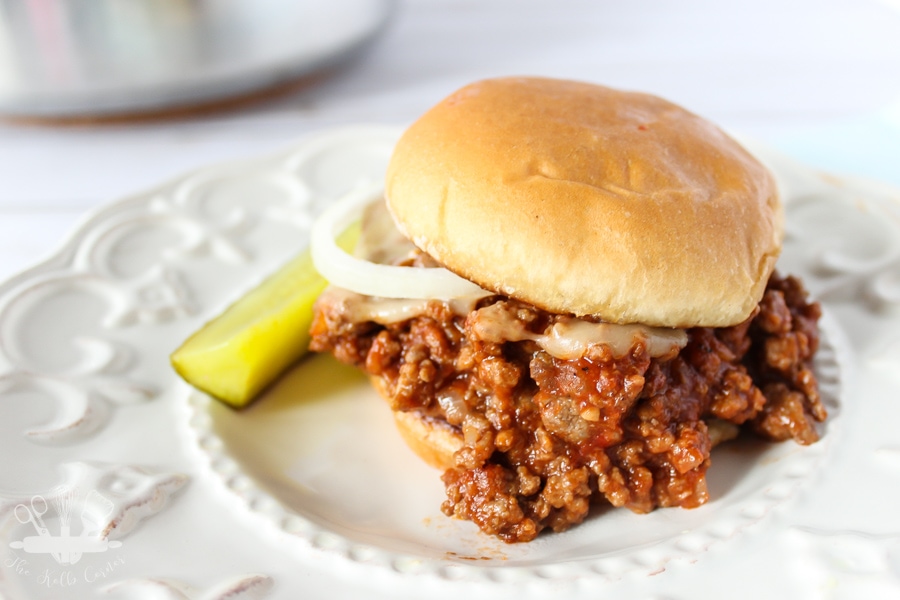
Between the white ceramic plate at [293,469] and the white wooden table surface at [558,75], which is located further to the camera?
the white wooden table surface at [558,75]

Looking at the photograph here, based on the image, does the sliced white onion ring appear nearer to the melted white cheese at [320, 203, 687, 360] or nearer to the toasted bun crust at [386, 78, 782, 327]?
the melted white cheese at [320, 203, 687, 360]

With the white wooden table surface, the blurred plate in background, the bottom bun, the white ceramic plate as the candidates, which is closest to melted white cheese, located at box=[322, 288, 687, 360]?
the bottom bun

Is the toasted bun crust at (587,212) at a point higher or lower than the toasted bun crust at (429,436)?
higher

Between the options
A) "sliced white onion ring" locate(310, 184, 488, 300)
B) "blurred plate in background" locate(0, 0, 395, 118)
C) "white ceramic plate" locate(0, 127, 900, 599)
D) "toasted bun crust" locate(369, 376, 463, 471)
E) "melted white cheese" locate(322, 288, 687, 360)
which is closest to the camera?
"white ceramic plate" locate(0, 127, 900, 599)

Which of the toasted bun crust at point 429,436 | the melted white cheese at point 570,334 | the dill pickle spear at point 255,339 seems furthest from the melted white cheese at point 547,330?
the dill pickle spear at point 255,339

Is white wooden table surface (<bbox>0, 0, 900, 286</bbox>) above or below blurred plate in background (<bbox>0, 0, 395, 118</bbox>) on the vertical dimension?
below

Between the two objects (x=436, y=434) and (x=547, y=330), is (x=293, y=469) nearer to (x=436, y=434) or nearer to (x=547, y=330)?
(x=436, y=434)

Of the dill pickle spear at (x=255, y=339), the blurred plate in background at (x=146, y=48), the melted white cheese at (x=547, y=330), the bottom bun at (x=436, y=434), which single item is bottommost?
the bottom bun at (x=436, y=434)

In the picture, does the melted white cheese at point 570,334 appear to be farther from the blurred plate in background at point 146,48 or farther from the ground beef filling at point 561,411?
the blurred plate in background at point 146,48

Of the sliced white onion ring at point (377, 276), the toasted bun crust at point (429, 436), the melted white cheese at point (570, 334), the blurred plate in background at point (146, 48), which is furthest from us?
the blurred plate in background at point (146, 48)
